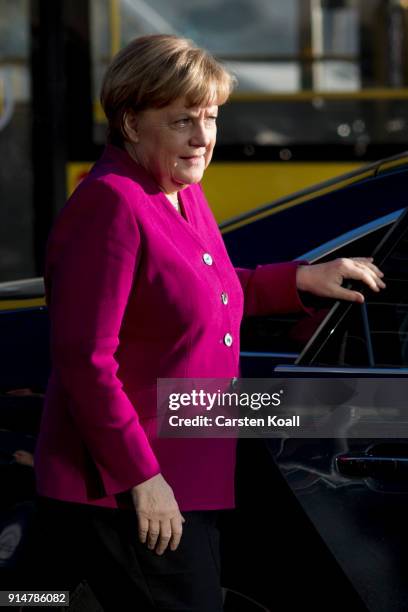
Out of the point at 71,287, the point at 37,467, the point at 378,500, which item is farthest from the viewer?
the point at 378,500

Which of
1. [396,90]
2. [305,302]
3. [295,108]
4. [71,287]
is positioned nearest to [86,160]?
[295,108]

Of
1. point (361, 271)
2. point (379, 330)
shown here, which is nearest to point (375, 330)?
point (379, 330)

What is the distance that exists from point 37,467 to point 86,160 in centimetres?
352

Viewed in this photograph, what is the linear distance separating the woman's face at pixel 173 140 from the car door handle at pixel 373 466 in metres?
0.60

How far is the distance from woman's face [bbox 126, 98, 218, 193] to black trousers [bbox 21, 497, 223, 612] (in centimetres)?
56

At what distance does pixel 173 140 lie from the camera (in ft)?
5.89

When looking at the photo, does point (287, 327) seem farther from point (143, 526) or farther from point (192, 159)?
point (143, 526)

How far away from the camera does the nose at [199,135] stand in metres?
1.80

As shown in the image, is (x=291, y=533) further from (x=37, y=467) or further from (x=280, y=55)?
(x=280, y=55)

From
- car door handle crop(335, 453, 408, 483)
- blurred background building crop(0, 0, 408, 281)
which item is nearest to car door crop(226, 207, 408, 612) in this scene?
car door handle crop(335, 453, 408, 483)

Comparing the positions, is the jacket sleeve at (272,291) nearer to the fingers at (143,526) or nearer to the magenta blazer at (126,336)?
the magenta blazer at (126,336)

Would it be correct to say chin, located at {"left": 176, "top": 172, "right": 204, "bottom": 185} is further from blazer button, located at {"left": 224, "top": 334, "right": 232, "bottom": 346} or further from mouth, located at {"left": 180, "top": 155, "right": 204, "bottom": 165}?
blazer button, located at {"left": 224, "top": 334, "right": 232, "bottom": 346}

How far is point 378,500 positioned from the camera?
1993mm

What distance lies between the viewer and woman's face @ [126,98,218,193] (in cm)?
178
